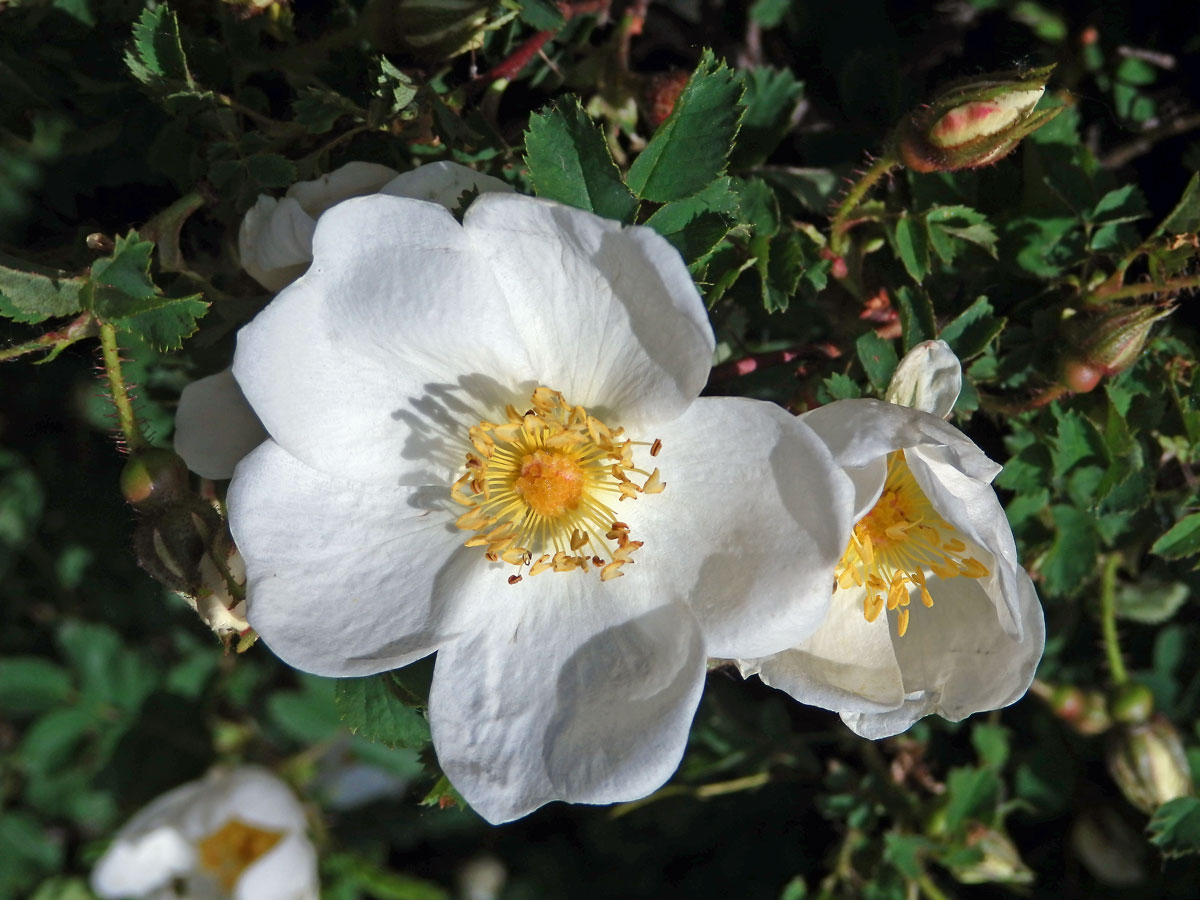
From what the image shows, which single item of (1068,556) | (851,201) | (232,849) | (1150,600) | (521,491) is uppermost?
(851,201)

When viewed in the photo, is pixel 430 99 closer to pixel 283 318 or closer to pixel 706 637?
pixel 283 318

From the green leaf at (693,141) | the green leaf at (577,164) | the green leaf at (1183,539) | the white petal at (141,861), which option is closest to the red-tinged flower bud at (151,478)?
the green leaf at (577,164)

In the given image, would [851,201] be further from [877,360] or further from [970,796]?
[970,796]

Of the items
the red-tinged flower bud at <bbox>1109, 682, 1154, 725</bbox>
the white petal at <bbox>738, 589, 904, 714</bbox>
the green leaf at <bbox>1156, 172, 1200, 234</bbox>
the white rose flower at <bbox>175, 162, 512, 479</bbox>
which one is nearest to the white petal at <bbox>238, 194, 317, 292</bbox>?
the white rose flower at <bbox>175, 162, 512, 479</bbox>

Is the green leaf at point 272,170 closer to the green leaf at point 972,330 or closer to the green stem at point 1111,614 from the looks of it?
the green leaf at point 972,330

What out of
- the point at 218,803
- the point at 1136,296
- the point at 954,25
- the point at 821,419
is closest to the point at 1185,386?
the point at 1136,296

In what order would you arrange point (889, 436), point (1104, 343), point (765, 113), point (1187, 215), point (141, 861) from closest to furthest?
point (889, 436), point (1104, 343), point (1187, 215), point (765, 113), point (141, 861)

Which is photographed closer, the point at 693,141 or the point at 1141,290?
the point at 693,141

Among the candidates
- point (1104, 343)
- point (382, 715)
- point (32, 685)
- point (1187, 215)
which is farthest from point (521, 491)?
point (32, 685)
